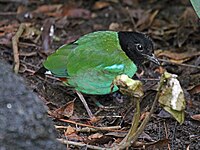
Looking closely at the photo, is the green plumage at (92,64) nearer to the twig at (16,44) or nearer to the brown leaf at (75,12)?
the twig at (16,44)

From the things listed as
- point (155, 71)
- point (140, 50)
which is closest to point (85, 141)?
point (140, 50)

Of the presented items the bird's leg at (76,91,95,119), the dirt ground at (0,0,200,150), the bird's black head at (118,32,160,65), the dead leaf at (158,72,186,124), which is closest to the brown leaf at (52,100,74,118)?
the dirt ground at (0,0,200,150)

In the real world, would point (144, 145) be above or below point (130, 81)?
below

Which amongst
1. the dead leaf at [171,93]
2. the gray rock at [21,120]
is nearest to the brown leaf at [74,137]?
the gray rock at [21,120]

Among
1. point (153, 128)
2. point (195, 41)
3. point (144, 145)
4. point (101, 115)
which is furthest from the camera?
point (195, 41)

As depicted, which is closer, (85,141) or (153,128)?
(85,141)

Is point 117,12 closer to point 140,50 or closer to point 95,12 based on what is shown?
point 95,12

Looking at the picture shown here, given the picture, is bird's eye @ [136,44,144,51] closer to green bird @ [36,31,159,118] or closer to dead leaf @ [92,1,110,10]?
green bird @ [36,31,159,118]

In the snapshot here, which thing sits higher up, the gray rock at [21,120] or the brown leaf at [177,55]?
the gray rock at [21,120]
